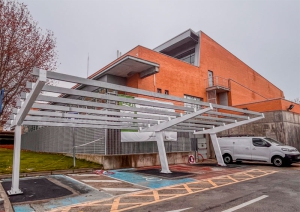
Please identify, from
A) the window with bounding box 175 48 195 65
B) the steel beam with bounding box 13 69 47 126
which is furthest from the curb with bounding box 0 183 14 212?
the window with bounding box 175 48 195 65

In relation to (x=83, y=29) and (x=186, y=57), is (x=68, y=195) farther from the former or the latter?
(x=186, y=57)

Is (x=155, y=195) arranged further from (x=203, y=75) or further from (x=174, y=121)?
(x=203, y=75)

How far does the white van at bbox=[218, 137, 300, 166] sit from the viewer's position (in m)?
13.3

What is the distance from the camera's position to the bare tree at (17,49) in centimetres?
1179

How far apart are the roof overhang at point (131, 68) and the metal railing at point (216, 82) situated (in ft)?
32.0

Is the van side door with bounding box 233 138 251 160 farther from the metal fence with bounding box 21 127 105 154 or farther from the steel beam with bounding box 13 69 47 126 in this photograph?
the steel beam with bounding box 13 69 47 126

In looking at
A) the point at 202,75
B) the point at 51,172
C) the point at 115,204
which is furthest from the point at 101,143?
the point at 202,75

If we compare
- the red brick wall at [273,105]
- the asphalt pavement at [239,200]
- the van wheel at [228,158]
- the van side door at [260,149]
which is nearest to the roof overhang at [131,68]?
the van wheel at [228,158]

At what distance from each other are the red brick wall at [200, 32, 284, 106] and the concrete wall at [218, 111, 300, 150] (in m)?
6.95

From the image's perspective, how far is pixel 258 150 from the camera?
14.3 metres

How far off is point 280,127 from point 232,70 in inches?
534

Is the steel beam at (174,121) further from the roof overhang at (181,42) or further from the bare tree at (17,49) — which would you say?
the roof overhang at (181,42)

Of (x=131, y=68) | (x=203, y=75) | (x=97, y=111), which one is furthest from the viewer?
(x=203, y=75)

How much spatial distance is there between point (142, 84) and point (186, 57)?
11.1 metres
